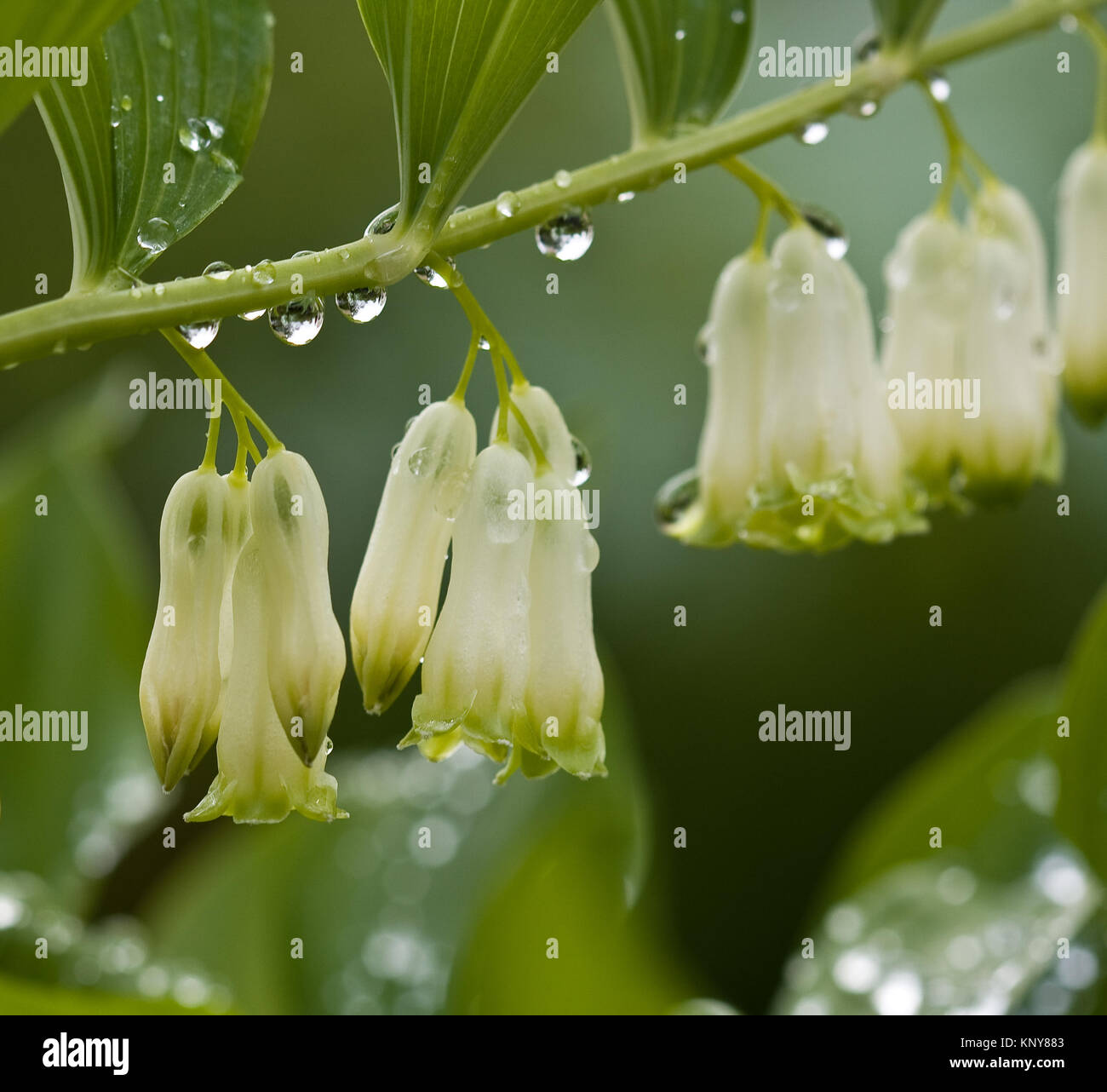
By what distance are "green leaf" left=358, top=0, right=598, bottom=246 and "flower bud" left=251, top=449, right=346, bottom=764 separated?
4.3 inches

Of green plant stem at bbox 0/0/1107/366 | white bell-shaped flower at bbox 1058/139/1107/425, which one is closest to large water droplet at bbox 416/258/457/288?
green plant stem at bbox 0/0/1107/366

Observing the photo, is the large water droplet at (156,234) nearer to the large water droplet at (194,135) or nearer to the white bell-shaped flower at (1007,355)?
the large water droplet at (194,135)

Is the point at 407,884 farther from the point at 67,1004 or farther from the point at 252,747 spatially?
the point at 252,747

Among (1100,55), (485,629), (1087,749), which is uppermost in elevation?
(1100,55)

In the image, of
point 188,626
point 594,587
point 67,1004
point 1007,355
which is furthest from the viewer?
point 594,587

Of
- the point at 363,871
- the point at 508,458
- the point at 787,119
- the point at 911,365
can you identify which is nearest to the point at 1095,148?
the point at 911,365

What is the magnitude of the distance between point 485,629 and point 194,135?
237mm

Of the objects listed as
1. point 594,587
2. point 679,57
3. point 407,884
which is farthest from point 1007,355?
point 594,587

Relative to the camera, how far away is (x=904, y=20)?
0.55m

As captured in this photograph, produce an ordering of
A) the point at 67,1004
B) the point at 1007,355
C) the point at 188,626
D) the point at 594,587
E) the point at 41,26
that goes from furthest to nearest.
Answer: the point at 594,587
the point at 1007,355
the point at 67,1004
the point at 188,626
the point at 41,26

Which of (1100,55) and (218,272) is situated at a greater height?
(1100,55)

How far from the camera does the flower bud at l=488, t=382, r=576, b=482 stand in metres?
0.51

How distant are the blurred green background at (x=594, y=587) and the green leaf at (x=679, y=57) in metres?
0.38

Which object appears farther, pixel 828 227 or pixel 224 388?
pixel 828 227
